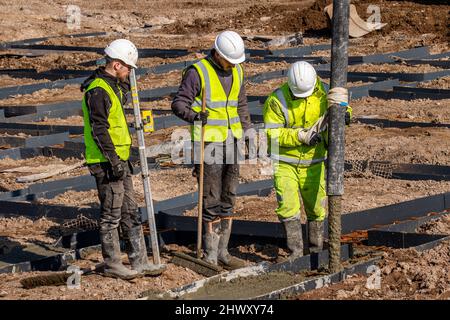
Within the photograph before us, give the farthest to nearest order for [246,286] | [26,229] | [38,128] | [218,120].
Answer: [38,128] → [26,229] → [218,120] → [246,286]

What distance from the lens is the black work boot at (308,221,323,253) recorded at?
30.9 ft

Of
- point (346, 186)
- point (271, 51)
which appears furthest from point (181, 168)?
point (271, 51)

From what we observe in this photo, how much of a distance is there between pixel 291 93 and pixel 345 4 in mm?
1176

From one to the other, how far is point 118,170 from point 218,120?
107 cm

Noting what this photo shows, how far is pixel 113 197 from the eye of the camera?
8875 mm

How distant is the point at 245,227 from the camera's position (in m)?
10.3

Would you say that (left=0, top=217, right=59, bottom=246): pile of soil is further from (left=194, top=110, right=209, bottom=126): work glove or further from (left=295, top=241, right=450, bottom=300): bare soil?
(left=295, top=241, right=450, bottom=300): bare soil

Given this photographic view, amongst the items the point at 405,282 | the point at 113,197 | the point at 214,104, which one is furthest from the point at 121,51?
the point at 405,282

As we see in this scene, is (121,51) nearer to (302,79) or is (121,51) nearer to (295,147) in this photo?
(302,79)

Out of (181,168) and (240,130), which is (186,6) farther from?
(240,130)

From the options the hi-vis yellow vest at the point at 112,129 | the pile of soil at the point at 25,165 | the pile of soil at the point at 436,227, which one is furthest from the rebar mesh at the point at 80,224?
the pile of soil at the point at 436,227

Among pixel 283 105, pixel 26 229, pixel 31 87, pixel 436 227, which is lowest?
pixel 26 229
